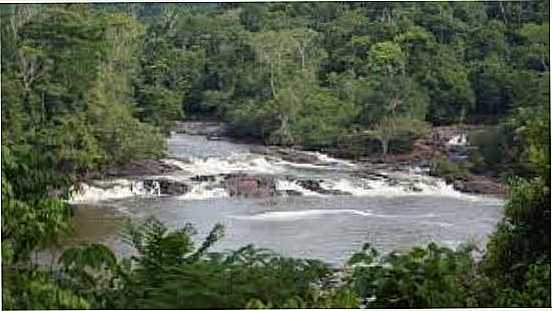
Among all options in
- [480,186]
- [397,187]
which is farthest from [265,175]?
[480,186]

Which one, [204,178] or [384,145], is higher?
[384,145]

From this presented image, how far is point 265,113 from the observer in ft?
11.4

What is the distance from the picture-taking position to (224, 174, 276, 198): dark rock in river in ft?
11.2

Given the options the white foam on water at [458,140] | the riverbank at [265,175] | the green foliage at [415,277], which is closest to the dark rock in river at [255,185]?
the riverbank at [265,175]

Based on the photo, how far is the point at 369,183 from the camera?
11.6 feet

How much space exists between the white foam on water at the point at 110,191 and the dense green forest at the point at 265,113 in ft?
0.18

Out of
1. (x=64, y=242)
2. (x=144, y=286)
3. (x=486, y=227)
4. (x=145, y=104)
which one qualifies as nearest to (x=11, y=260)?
(x=64, y=242)

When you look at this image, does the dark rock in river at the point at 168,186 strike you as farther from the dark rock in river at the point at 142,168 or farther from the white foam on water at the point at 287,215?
the white foam on water at the point at 287,215

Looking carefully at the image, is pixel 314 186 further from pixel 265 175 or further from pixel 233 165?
pixel 233 165

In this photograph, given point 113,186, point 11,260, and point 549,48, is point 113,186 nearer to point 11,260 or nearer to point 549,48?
point 11,260

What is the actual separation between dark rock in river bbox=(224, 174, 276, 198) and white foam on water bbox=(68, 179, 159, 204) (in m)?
0.27

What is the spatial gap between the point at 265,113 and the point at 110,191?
548 mm

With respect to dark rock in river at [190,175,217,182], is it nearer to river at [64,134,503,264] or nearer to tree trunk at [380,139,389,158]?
river at [64,134,503,264]

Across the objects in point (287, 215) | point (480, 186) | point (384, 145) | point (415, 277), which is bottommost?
point (415, 277)
